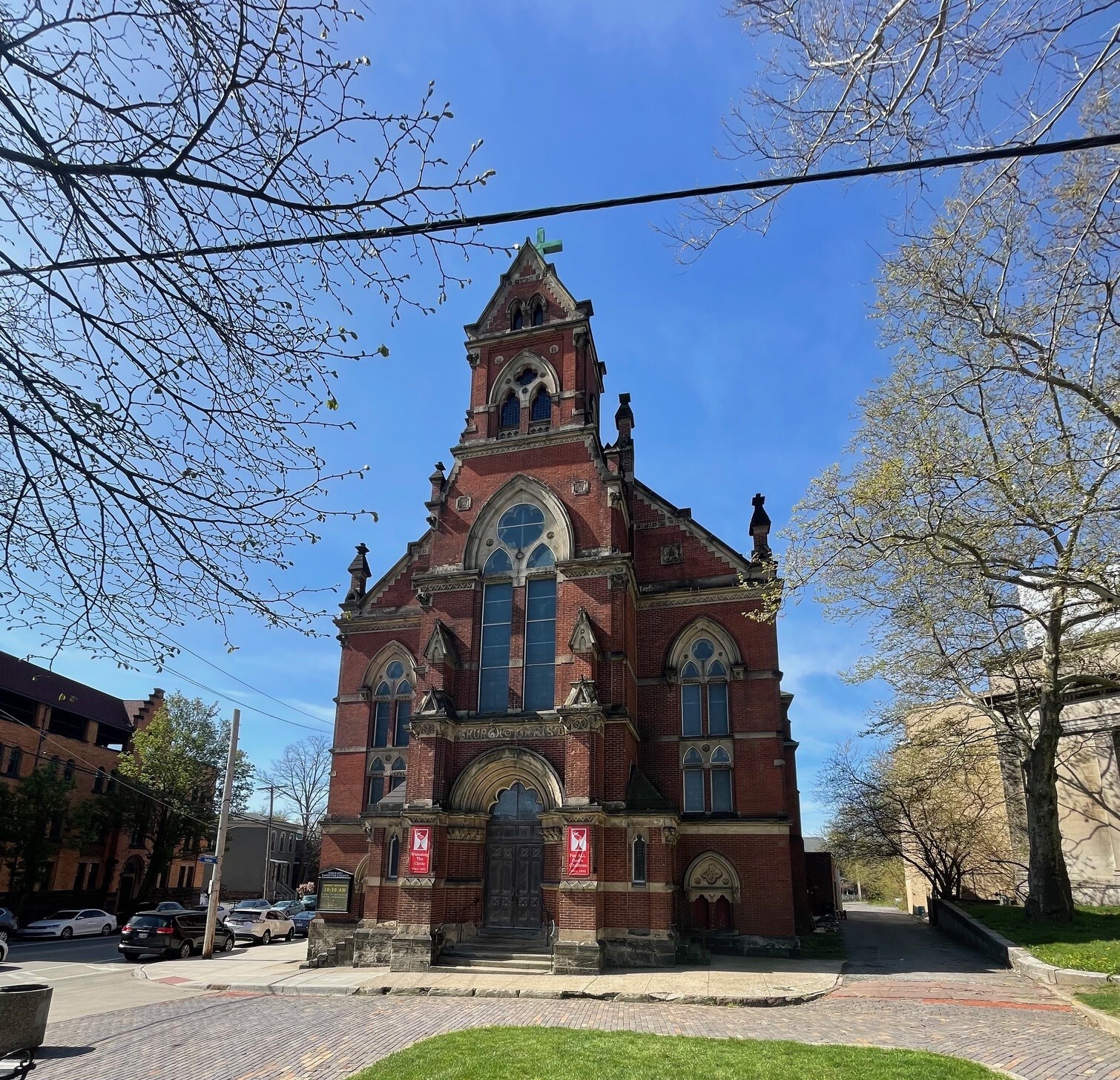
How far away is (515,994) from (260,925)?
19.3 m

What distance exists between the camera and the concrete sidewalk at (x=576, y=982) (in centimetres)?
1555

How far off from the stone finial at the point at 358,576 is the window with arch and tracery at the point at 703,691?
11905mm

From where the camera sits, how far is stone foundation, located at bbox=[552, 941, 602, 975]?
60.4ft

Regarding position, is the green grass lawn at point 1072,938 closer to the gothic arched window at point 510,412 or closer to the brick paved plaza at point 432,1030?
the brick paved plaza at point 432,1030

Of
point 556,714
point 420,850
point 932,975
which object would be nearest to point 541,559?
point 556,714

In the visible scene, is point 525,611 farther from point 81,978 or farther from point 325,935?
point 81,978

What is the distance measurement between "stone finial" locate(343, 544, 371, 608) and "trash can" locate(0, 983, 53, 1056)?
20152 millimetres

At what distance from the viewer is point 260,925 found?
31.2 metres

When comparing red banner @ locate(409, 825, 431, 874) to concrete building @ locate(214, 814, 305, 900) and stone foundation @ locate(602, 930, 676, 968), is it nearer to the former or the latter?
stone foundation @ locate(602, 930, 676, 968)

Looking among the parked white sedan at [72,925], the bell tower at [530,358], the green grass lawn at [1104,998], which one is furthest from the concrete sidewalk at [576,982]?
the parked white sedan at [72,925]

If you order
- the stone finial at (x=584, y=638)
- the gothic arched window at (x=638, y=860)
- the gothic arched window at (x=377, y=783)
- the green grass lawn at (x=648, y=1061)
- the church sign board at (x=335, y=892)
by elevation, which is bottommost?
the green grass lawn at (x=648, y=1061)

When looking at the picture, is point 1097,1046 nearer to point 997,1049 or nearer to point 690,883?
point 997,1049

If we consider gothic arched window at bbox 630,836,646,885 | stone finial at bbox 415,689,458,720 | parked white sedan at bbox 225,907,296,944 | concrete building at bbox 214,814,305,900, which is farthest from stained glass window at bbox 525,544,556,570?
concrete building at bbox 214,814,305,900

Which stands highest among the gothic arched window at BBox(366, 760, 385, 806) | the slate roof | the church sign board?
the slate roof
